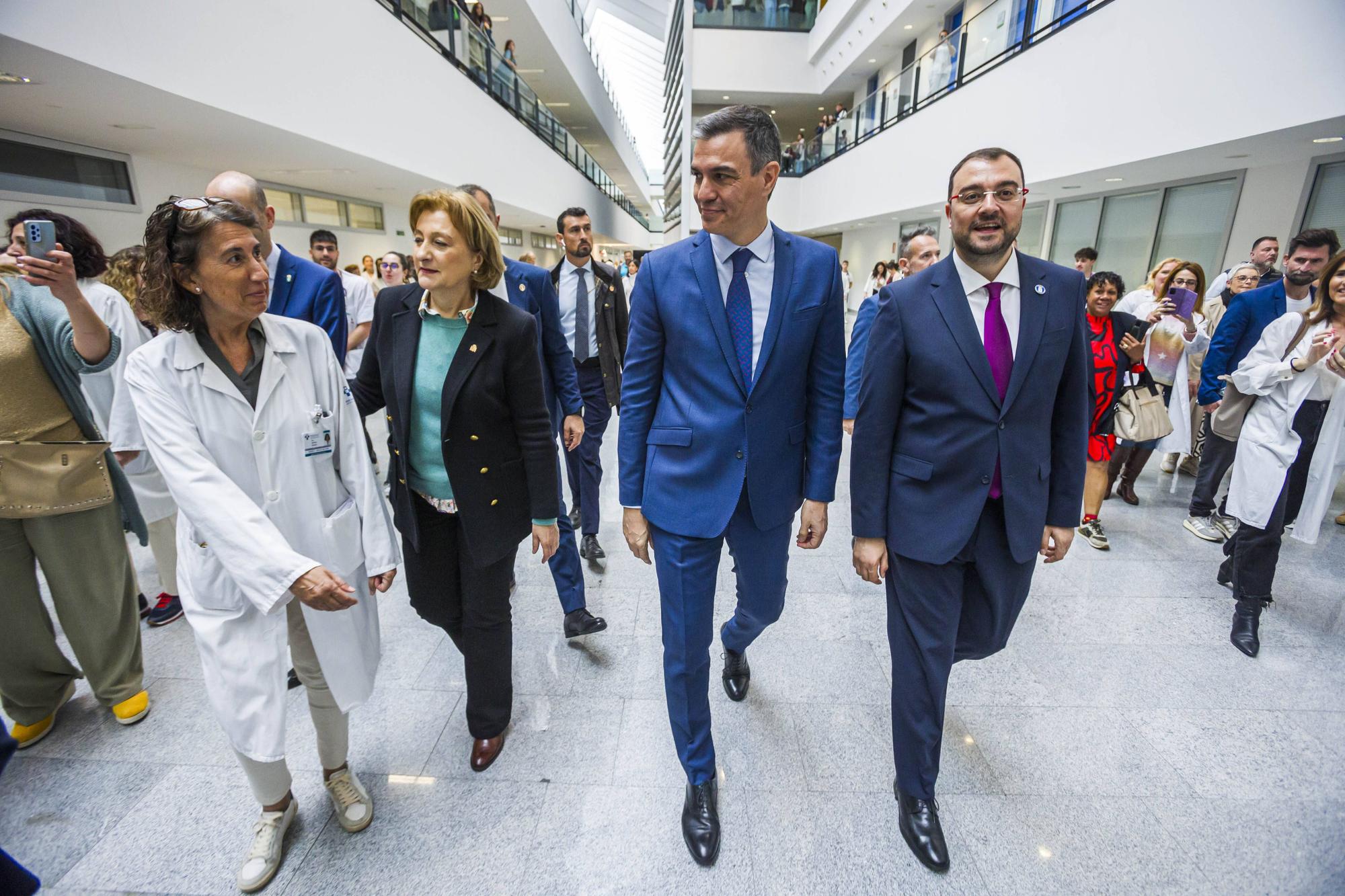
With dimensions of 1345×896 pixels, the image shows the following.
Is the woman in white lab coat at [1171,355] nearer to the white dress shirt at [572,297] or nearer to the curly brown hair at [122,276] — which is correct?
the white dress shirt at [572,297]

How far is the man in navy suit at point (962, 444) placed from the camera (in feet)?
5.64

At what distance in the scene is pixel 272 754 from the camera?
1736 millimetres

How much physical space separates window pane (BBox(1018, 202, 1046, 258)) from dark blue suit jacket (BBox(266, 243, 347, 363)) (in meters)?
11.6

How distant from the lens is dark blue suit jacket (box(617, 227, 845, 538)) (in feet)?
6.07

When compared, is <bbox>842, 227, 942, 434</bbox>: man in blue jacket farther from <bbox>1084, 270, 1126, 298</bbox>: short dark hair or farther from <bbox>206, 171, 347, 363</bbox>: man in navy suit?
<bbox>206, 171, 347, 363</bbox>: man in navy suit

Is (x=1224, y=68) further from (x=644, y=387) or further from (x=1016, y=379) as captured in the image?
(x=644, y=387)

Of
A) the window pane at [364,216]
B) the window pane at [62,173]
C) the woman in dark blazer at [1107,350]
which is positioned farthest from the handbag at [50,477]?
the window pane at [364,216]

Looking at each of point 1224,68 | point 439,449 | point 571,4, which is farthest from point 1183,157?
point 571,4

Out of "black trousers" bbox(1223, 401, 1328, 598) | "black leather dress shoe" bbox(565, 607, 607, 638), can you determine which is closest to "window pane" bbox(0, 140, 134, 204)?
"black leather dress shoe" bbox(565, 607, 607, 638)

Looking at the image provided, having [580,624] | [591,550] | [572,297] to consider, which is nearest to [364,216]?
[572,297]

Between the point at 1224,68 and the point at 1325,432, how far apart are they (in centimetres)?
462

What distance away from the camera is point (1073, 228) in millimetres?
10266

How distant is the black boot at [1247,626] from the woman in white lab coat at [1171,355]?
1.58m

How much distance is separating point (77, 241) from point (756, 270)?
2.78 meters
